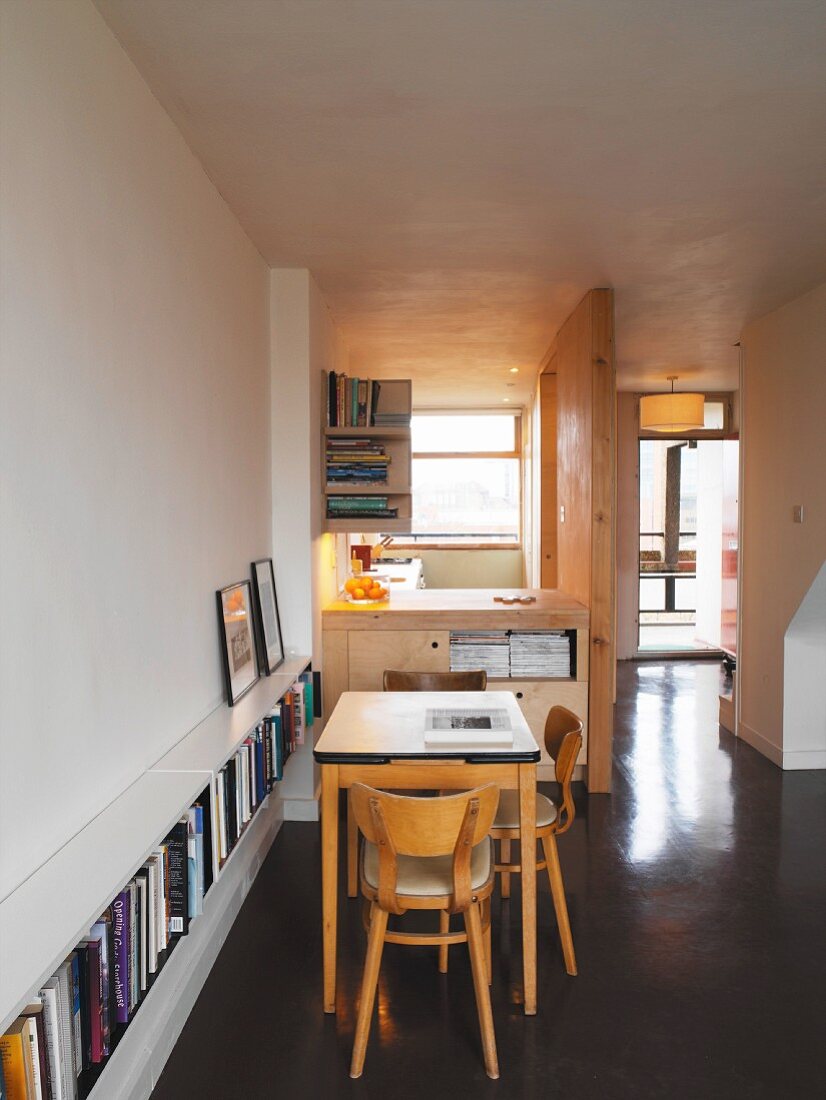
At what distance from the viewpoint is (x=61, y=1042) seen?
1496 mm

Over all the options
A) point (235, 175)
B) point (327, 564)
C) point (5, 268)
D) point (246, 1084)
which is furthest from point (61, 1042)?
point (327, 564)

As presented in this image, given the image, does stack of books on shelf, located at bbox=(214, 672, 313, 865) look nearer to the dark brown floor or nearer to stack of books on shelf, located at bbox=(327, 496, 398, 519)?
the dark brown floor

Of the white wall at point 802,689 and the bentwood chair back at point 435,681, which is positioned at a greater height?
the bentwood chair back at point 435,681

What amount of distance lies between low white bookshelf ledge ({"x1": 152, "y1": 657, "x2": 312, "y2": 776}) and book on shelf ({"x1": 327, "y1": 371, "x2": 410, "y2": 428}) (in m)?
1.63

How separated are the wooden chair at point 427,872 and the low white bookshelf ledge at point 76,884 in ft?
1.65

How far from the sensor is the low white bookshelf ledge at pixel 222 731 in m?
2.41

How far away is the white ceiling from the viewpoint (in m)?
2.04

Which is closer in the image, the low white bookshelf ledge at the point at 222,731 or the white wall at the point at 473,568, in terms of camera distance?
the low white bookshelf ledge at the point at 222,731

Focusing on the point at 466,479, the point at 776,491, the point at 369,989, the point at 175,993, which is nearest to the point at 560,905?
the point at 369,989

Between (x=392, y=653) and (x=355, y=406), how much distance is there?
1.39m

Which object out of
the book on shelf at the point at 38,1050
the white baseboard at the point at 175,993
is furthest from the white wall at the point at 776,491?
the book on shelf at the point at 38,1050

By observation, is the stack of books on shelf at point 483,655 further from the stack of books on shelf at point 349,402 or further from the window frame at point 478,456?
the window frame at point 478,456

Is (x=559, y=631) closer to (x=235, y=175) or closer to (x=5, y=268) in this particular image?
(x=235, y=175)

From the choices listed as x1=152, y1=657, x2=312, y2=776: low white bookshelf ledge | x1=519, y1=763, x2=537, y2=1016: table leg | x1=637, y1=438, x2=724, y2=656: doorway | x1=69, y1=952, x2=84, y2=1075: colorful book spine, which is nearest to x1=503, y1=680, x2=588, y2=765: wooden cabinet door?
Result: x1=152, y1=657, x2=312, y2=776: low white bookshelf ledge
